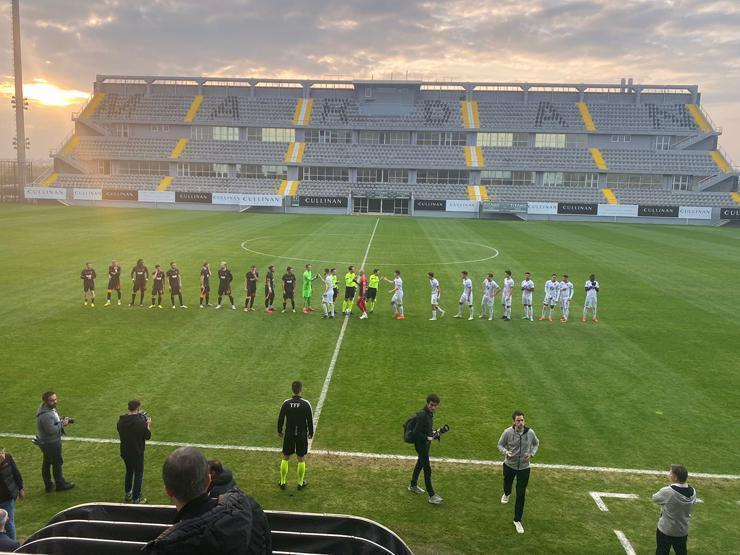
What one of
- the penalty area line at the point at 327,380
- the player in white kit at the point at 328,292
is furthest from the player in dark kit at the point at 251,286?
the penalty area line at the point at 327,380

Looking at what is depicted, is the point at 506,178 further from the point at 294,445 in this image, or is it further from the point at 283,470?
the point at 283,470

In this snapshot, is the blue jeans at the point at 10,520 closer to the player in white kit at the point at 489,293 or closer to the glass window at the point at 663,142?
the player in white kit at the point at 489,293

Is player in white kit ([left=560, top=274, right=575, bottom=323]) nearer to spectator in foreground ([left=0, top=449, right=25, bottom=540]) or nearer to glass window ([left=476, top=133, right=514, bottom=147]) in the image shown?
spectator in foreground ([left=0, top=449, right=25, bottom=540])

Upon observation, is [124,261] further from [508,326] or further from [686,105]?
[686,105]

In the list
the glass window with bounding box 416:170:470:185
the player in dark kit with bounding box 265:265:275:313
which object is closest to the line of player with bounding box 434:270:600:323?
the player in dark kit with bounding box 265:265:275:313

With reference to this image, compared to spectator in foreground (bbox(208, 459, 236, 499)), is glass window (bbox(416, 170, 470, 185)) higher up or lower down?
higher up

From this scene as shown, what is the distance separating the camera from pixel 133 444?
861 cm

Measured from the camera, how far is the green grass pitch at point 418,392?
29.0 ft

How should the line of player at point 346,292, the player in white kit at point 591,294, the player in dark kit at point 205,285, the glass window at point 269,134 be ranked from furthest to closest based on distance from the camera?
the glass window at point 269,134 → the player in dark kit at point 205,285 → the line of player at point 346,292 → the player in white kit at point 591,294

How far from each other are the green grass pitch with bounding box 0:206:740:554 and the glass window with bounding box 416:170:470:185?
4928cm

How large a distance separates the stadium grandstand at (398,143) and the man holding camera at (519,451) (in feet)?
211

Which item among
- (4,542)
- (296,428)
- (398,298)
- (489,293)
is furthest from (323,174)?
(4,542)

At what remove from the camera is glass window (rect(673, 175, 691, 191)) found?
73250mm

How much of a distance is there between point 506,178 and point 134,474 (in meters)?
72.6
